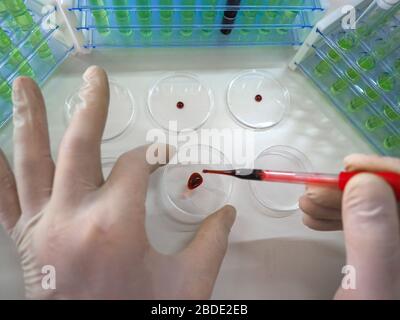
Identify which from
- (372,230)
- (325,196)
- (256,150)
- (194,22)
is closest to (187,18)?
(194,22)

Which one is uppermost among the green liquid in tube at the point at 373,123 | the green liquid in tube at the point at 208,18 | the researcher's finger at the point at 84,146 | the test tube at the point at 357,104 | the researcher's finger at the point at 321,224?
the green liquid in tube at the point at 208,18

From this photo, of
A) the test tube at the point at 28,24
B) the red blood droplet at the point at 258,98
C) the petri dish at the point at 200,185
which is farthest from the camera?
the red blood droplet at the point at 258,98

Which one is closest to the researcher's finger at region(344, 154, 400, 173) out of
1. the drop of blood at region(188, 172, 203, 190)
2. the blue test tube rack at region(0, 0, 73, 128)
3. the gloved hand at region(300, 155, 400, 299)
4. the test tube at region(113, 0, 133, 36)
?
the gloved hand at region(300, 155, 400, 299)

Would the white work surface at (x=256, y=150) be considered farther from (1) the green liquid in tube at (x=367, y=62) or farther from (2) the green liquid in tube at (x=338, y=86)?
(1) the green liquid in tube at (x=367, y=62)

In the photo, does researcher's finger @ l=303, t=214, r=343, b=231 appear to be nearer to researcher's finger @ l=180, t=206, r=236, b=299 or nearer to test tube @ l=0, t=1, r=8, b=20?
researcher's finger @ l=180, t=206, r=236, b=299

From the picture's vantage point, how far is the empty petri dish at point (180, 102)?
4.03 ft

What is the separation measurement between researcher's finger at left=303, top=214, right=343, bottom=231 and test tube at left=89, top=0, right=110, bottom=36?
2.96 feet

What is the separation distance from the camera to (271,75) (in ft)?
4.33

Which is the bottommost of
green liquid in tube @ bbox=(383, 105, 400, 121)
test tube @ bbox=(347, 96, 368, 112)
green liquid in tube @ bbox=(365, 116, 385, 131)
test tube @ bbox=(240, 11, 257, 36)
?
green liquid in tube @ bbox=(383, 105, 400, 121)

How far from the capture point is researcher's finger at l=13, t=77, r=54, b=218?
912 mm

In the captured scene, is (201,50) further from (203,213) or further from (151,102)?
(203,213)

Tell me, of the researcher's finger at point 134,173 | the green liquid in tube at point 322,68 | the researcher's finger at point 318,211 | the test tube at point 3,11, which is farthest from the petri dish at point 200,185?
the test tube at point 3,11

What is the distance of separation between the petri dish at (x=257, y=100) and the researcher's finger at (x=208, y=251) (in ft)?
1.17

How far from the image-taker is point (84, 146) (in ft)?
2.95
